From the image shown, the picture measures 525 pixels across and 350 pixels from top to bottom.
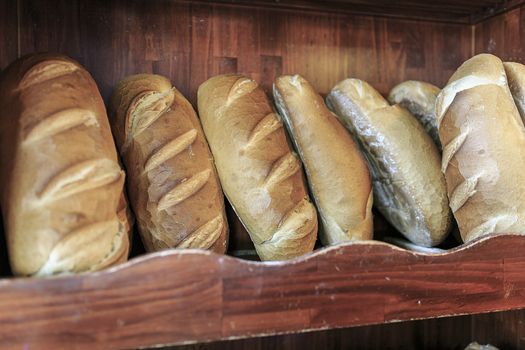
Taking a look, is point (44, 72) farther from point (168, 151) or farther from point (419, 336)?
point (419, 336)

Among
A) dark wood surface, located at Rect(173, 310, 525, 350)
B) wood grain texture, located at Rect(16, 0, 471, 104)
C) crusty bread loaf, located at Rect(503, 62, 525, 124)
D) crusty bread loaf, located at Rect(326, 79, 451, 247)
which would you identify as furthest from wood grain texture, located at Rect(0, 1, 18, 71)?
crusty bread loaf, located at Rect(503, 62, 525, 124)

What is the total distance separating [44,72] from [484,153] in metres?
0.82

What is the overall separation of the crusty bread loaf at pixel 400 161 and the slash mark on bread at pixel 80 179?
579 millimetres

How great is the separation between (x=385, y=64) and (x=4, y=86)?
3.09ft

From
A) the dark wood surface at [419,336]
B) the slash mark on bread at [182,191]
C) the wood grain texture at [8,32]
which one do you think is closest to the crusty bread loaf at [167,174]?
the slash mark on bread at [182,191]

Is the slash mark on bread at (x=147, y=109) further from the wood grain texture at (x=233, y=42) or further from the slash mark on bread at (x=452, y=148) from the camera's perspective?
the slash mark on bread at (x=452, y=148)

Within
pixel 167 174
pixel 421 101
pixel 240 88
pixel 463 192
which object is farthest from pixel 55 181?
pixel 421 101

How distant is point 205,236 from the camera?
0.94 m

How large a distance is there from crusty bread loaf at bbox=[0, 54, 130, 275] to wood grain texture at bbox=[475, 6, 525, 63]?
106cm

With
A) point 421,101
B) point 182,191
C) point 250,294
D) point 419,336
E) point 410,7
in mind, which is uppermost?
point 410,7

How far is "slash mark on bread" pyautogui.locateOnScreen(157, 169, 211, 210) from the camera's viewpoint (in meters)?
0.93

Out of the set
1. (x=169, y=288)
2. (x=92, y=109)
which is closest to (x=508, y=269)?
(x=169, y=288)

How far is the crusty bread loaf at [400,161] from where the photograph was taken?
3.62 feet

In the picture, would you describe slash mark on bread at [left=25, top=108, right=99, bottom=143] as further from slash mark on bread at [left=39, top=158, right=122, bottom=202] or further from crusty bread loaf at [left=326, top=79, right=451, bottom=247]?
crusty bread loaf at [left=326, top=79, right=451, bottom=247]
